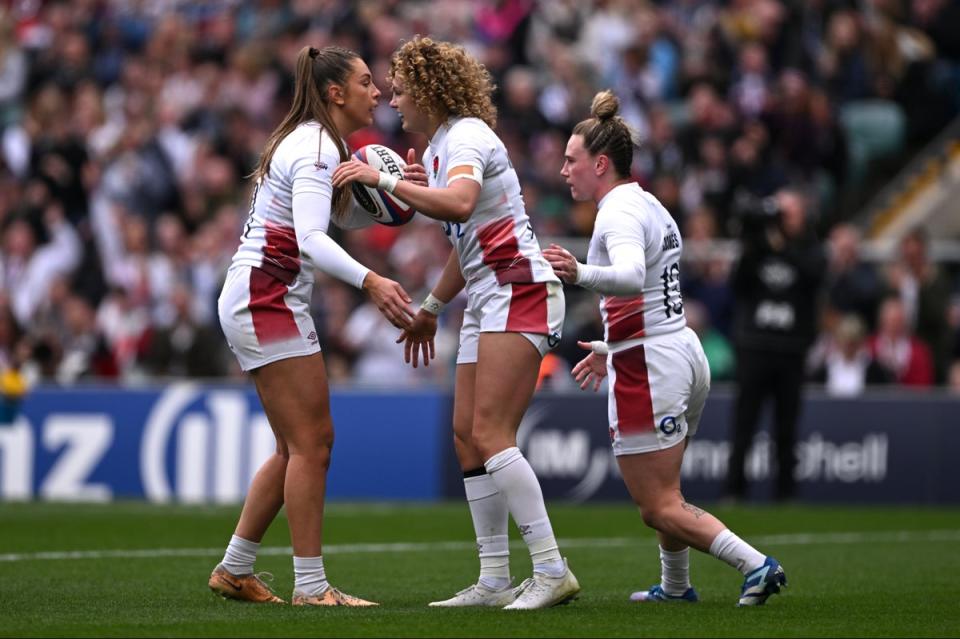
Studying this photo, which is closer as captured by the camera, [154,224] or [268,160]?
[268,160]

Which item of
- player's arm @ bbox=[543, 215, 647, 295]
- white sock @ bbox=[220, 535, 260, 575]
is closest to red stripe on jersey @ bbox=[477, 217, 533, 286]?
player's arm @ bbox=[543, 215, 647, 295]

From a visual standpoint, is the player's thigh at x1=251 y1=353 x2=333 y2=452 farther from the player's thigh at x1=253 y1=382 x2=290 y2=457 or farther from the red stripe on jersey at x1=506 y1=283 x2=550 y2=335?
the red stripe on jersey at x1=506 y1=283 x2=550 y2=335

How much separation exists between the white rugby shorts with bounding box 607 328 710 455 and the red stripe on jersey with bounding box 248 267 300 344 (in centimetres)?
144

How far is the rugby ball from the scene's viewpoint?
7719mm

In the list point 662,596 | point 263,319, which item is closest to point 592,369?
point 662,596

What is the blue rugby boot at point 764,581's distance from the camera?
23.5 ft

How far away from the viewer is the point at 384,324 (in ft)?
57.5

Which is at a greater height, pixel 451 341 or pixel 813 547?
pixel 451 341

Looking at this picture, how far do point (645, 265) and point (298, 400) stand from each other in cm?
162

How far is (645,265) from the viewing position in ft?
24.1

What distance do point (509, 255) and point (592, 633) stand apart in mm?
1846

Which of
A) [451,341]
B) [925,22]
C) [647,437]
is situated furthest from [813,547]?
[925,22]

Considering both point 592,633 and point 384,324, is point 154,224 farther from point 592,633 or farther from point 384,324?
point 592,633

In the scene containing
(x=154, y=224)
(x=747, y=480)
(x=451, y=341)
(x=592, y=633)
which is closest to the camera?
(x=592, y=633)
